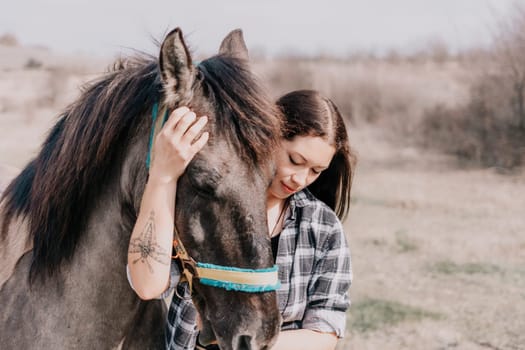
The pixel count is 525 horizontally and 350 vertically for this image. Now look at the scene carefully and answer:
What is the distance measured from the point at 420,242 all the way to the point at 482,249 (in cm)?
91

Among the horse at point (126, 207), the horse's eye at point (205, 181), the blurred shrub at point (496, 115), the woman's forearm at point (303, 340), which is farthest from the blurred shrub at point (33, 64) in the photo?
the horse's eye at point (205, 181)

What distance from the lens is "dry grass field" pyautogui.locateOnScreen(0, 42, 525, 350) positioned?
591 cm

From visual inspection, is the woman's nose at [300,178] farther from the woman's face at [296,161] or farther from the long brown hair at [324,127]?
the long brown hair at [324,127]

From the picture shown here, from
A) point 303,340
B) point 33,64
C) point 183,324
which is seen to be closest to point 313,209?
point 303,340

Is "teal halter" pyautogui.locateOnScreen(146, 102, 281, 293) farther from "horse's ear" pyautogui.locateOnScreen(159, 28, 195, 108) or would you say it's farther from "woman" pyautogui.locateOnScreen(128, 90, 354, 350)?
"woman" pyautogui.locateOnScreen(128, 90, 354, 350)

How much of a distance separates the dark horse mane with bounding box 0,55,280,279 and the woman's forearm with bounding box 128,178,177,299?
26 centimetres

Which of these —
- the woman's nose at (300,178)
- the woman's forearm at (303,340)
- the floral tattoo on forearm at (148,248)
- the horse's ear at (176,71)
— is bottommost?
the woman's forearm at (303,340)

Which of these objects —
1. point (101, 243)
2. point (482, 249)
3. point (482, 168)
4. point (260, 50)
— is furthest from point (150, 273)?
point (260, 50)

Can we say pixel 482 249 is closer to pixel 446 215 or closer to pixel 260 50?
pixel 446 215

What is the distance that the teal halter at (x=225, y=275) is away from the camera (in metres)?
1.79

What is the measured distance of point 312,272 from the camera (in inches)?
98.0

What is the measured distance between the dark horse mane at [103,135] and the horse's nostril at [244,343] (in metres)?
0.56

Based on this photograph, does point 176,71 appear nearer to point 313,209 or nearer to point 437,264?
point 313,209

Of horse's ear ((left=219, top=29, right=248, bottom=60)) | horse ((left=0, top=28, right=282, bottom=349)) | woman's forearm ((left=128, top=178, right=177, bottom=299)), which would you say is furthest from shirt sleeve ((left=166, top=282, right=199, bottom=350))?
horse's ear ((left=219, top=29, right=248, bottom=60))
